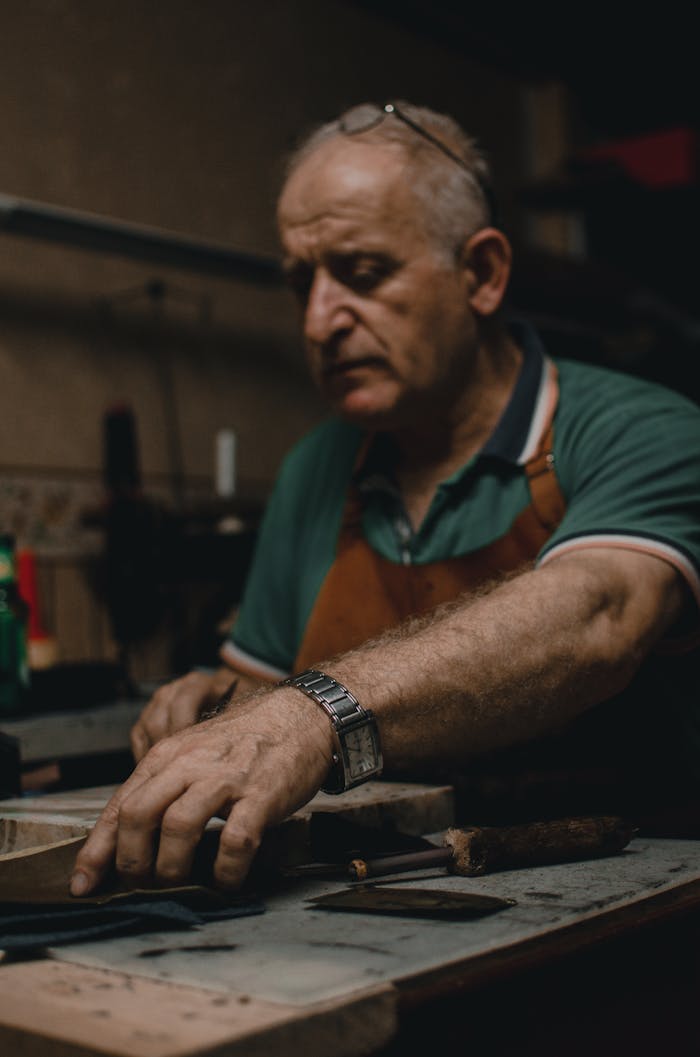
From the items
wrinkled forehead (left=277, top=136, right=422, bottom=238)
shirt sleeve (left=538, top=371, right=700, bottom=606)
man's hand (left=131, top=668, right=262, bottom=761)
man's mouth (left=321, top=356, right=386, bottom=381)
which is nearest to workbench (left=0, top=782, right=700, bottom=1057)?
shirt sleeve (left=538, top=371, right=700, bottom=606)

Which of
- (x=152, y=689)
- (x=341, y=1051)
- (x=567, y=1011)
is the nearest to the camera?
(x=341, y=1051)

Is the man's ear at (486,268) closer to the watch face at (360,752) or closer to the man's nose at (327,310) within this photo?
the man's nose at (327,310)

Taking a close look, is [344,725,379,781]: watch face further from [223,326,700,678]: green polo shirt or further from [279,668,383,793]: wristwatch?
[223,326,700,678]: green polo shirt

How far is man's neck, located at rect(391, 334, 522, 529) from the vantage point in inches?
67.9

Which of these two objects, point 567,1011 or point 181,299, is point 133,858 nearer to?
point 567,1011

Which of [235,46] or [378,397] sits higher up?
[235,46]

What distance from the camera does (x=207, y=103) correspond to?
3.08m

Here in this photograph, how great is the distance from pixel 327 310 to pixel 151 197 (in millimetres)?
1454

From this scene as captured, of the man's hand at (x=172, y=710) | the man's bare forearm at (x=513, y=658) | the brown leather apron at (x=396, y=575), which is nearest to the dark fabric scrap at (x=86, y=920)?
the man's bare forearm at (x=513, y=658)

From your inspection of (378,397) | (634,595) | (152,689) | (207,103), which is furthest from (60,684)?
(207,103)

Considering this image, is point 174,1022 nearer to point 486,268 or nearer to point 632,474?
point 632,474

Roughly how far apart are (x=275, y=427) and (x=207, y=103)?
0.88 metres

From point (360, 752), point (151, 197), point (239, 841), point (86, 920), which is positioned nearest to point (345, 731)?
point (360, 752)

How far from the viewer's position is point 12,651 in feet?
6.24
